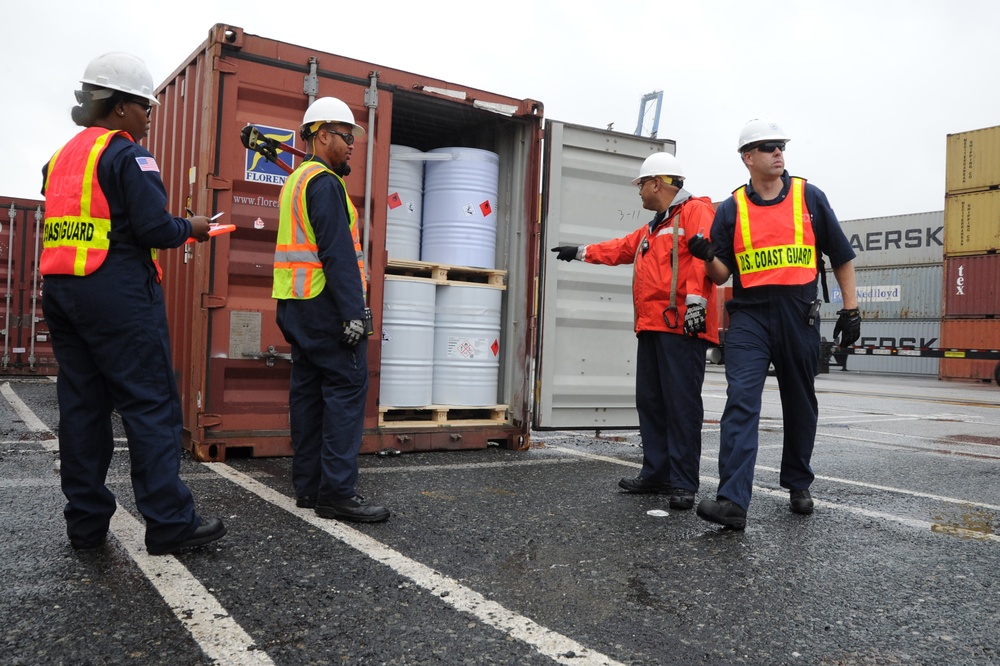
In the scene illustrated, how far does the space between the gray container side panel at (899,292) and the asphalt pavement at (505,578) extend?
24.8m

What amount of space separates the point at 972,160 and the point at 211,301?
22.8m

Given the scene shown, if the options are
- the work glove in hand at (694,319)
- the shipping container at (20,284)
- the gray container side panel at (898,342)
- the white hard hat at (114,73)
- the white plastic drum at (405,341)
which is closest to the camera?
the white hard hat at (114,73)

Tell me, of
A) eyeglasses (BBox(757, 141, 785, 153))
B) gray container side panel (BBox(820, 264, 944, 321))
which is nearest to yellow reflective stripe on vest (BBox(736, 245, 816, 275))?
eyeglasses (BBox(757, 141, 785, 153))

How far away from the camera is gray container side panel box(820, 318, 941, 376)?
88.2 feet

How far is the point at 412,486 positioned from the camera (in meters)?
4.62

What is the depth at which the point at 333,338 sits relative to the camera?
379 centimetres

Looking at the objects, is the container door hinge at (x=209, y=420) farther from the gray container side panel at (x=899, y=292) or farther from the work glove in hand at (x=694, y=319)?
the gray container side panel at (x=899, y=292)

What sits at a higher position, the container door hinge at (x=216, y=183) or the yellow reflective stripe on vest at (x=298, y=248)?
the container door hinge at (x=216, y=183)

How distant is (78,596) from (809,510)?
3.35 meters

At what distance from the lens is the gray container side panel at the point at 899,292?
27.2 metres

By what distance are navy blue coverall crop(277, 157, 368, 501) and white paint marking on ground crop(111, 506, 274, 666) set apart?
2.89 ft

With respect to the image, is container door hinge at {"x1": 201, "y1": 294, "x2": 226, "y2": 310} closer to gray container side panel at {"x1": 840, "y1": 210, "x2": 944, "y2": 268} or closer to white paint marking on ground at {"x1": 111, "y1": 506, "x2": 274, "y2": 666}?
white paint marking on ground at {"x1": 111, "y1": 506, "x2": 274, "y2": 666}

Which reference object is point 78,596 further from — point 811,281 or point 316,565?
point 811,281

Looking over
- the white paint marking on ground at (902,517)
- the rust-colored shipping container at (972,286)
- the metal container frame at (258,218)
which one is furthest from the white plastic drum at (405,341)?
the rust-colored shipping container at (972,286)
